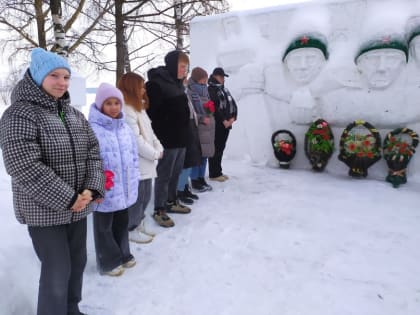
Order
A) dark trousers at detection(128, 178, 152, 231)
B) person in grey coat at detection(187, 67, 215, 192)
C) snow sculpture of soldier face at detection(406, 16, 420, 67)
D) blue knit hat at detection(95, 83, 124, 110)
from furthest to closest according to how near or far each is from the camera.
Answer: snow sculpture of soldier face at detection(406, 16, 420, 67) < person in grey coat at detection(187, 67, 215, 192) < dark trousers at detection(128, 178, 152, 231) < blue knit hat at detection(95, 83, 124, 110)

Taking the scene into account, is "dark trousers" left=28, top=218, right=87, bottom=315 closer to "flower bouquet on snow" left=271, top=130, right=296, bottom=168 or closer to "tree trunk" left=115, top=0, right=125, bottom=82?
"flower bouquet on snow" left=271, top=130, right=296, bottom=168

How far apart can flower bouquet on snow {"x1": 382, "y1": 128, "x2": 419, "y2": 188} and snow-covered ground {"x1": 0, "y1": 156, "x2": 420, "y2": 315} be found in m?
0.58

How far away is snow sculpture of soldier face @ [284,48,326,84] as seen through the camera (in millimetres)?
5031

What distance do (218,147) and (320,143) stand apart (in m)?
1.63

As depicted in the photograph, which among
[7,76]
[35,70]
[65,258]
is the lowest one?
[65,258]

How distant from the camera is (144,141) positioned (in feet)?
8.54

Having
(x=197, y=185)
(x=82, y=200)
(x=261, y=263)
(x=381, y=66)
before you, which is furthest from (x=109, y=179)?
(x=381, y=66)

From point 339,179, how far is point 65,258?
13.9 ft

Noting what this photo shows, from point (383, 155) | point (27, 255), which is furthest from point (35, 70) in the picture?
point (383, 155)

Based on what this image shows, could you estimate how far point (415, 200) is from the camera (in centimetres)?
395

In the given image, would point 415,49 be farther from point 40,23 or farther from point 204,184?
point 40,23

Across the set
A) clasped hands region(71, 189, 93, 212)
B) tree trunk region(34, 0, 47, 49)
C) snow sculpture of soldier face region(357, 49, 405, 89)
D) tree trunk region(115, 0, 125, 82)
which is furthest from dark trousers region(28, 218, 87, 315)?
tree trunk region(115, 0, 125, 82)

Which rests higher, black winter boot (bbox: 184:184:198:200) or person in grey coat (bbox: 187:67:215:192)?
person in grey coat (bbox: 187:67:215:192)

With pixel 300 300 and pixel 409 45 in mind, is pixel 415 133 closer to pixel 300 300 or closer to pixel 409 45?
pixel 409 45
